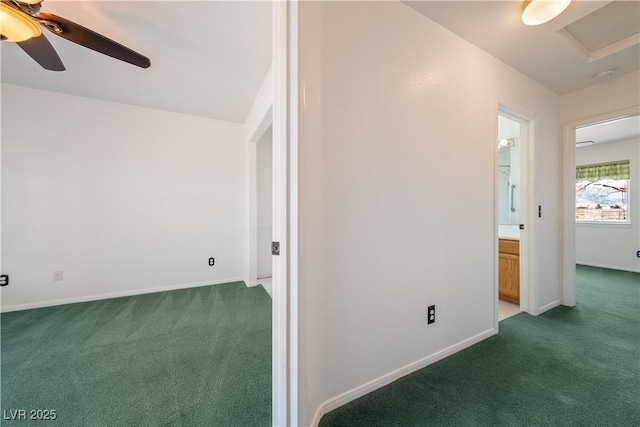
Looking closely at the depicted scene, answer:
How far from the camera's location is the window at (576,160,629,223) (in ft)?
13.8

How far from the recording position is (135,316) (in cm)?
233

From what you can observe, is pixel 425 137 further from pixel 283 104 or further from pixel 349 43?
pixel 283 104

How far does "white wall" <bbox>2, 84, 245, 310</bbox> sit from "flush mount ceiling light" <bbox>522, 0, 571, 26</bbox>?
3255 mm

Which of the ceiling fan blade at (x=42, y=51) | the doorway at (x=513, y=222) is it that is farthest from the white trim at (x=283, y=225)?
the doorway at (x=513, y=222)

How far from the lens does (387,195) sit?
1.39 m

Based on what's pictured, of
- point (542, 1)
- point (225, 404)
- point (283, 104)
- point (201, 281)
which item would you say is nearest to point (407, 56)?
point (542, 1)

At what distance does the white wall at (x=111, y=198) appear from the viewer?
8.16 ft

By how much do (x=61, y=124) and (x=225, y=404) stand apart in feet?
11.4

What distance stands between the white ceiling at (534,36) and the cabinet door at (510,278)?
1856 millimetres

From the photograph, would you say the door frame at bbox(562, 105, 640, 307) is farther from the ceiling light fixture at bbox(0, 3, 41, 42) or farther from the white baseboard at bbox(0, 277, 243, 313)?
the ceiling light fixture at bbox(0, 3, 41, 42)

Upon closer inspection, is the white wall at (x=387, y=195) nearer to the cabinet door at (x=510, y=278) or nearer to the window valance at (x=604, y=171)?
the cabinet door at (x=510, y=278)

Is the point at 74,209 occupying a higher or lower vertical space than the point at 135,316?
higher

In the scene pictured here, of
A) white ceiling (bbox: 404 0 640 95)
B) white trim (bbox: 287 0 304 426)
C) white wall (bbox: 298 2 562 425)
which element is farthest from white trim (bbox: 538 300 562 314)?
white trim (bbox: 287 0 304 426)

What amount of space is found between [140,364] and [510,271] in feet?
11.8
